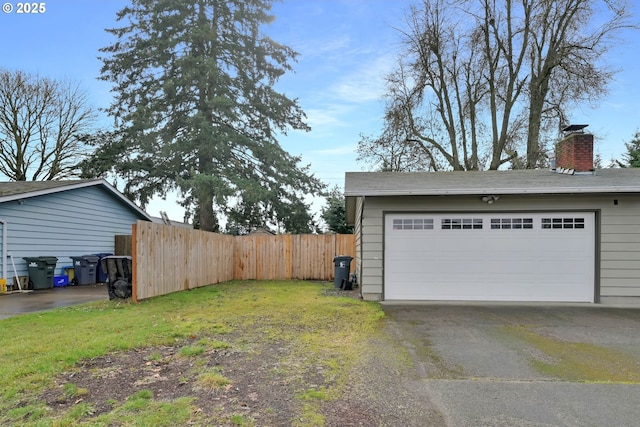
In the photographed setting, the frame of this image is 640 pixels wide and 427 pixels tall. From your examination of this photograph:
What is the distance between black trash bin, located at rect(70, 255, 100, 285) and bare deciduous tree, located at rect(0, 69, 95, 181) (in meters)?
9.81

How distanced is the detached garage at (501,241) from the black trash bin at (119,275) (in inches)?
209

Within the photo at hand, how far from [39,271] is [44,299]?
268 centimetres

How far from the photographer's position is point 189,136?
1764 centimetres

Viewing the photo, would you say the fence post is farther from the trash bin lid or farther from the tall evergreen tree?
the tall evergreen tree

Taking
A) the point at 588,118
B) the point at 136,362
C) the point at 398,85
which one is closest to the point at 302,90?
the point at 398,85

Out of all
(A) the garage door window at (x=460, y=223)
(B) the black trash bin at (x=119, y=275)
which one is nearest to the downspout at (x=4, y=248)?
(B) the black trash bin at (x=119, y=275)

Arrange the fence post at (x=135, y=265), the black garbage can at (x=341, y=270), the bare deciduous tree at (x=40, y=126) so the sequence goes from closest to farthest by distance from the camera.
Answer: the fence post at (x=135, y=265) < the black garbage can at (x=341, y=270) < the bare deciduous tree at (x=40, y=126)

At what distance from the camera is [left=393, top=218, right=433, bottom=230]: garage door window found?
28.9ft

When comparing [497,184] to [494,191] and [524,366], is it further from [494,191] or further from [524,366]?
[524,366]

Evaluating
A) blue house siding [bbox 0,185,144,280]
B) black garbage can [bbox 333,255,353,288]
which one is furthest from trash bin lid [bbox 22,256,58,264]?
black garbage can [bbox 333,255,353,288]

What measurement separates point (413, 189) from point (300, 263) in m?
7.54

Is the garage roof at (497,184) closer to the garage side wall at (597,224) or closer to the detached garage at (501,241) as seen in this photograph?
the detached garage at (501,241)

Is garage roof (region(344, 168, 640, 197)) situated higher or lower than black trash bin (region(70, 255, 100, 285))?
higher

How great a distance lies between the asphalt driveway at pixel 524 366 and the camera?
3.11m
